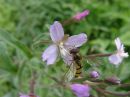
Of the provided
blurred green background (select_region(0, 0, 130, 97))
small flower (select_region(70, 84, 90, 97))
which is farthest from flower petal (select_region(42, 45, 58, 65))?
blurred green background (select_region(0, 0, 130, 97))

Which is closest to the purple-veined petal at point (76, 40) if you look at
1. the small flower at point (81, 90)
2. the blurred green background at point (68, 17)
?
the small flower at point (81, 90)

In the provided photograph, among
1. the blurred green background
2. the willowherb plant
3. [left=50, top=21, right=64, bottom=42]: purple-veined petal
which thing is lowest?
the willowherb plant

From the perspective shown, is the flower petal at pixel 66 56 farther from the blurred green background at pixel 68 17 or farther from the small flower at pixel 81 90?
the blurred green background at pixel 68 17

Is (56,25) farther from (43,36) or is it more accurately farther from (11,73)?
(11,73)

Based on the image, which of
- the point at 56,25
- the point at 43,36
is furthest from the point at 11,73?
the point at 56,25

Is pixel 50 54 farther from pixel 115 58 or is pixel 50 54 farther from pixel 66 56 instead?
pixel 115 58

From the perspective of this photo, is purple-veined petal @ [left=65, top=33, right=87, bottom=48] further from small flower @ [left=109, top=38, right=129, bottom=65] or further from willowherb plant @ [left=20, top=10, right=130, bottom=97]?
small flower @ [left=109, top=38, right=129, bottom=65]

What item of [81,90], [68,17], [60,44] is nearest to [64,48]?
[60,44]
